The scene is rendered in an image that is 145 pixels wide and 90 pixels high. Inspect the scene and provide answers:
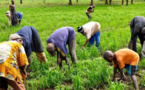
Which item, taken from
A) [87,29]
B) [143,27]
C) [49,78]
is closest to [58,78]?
[49,78]

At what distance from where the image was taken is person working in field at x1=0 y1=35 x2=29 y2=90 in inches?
105

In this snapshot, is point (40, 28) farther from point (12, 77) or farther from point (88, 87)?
point (12, 77)

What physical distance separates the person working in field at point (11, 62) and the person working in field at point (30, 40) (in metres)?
0.81

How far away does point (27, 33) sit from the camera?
161 inches

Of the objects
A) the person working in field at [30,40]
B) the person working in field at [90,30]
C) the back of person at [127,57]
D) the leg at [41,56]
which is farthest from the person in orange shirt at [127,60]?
the leg at [41,56]

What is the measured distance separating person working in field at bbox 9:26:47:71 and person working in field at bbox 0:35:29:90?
→ 31.8 inches

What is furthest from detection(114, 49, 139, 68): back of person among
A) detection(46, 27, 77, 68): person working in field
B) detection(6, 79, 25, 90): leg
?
detection(6, 79, 25, 90): leg

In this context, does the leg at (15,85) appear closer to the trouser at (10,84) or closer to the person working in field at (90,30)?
the trouser at (10,84)

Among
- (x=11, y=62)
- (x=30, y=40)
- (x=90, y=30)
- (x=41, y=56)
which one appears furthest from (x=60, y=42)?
(x=90, y=30)

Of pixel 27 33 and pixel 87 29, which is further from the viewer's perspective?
pixel 87 29

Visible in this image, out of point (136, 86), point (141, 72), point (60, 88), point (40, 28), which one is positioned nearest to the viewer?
point (136, 86)

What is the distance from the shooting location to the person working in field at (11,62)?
267 centimetres

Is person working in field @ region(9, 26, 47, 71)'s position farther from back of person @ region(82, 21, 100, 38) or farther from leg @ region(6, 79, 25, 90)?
back of person @ region(82, 21, 100, 38)

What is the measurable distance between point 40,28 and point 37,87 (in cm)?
608
